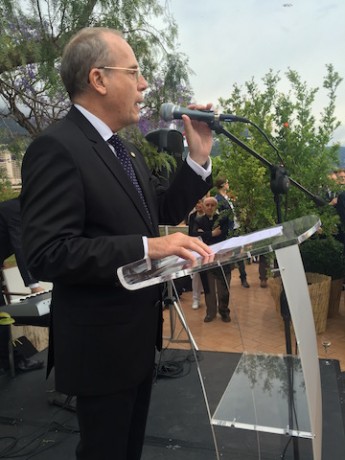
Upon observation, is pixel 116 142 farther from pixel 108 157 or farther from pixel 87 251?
pixel 87 251

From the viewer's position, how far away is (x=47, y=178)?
116cm

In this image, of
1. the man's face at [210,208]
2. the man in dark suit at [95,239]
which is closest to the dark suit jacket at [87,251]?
the man in dark suit at [95,239]

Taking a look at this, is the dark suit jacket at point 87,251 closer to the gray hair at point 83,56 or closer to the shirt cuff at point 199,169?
the gray hair at point 83,56

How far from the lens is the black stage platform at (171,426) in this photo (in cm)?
202

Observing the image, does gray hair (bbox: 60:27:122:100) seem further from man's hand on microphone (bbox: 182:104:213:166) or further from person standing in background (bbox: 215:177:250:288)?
person standing in background (bbox: 215:177:250:288)

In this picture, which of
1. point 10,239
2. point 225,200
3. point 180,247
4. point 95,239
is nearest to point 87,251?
point 95,239

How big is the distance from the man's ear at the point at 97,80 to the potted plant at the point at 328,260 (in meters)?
3.58

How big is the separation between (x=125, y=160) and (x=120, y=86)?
25 centimetres

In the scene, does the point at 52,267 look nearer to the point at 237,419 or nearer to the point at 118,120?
the point at 118,120

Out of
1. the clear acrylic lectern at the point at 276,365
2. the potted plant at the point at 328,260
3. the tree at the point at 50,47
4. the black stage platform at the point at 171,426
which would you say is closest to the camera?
the clear acrylic lectern at the point at 276,365

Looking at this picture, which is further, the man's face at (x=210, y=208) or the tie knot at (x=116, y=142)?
the man's face at (x=210, y=208)

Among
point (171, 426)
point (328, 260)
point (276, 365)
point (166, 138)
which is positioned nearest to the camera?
point (276, 365)

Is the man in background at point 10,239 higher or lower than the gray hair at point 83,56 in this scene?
lower

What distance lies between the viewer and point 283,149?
4.02m
